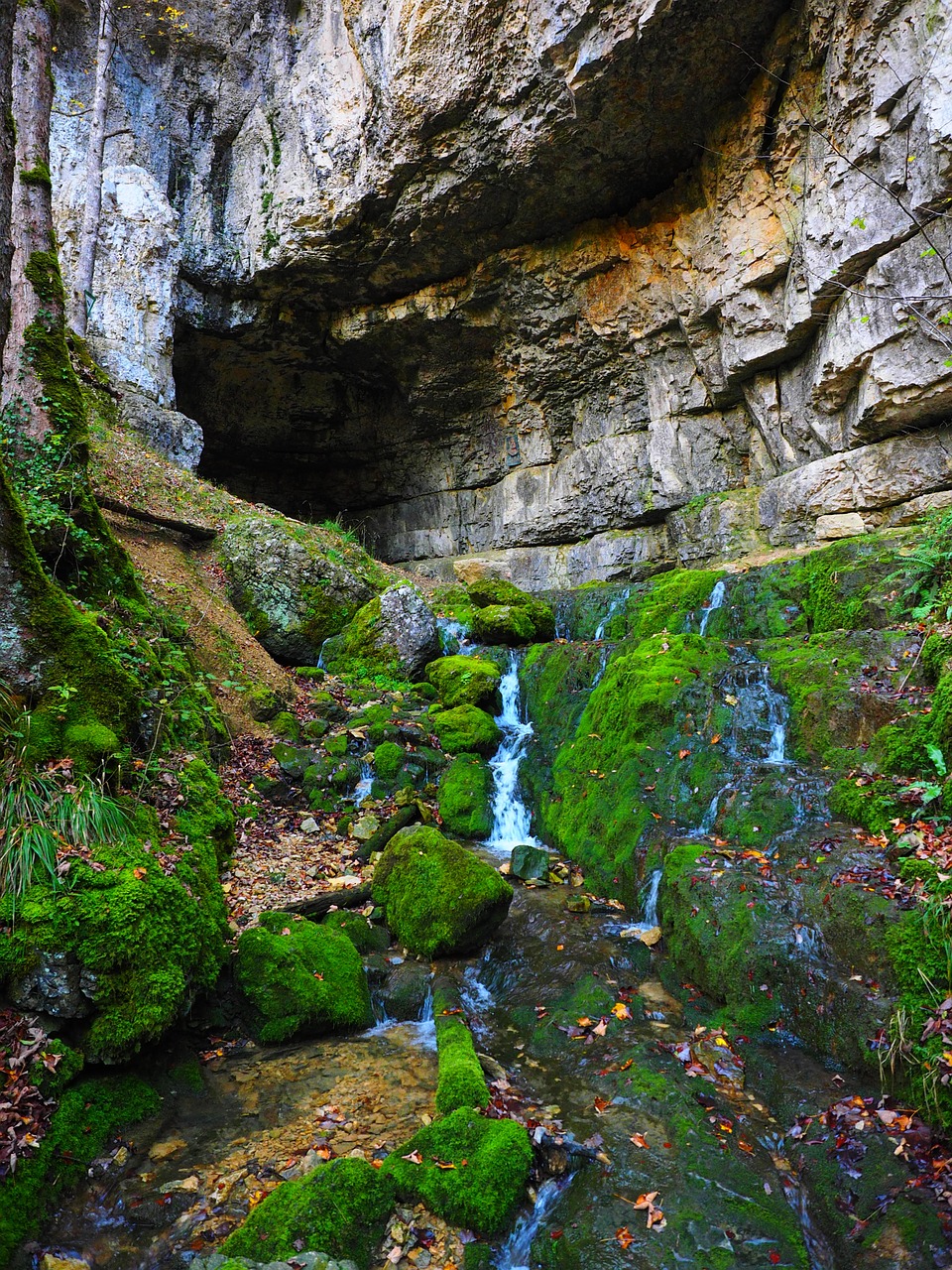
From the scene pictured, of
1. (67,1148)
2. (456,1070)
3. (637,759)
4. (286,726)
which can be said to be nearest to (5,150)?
(286,726)

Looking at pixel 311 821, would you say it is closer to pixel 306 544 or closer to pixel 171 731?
pixel 171 731

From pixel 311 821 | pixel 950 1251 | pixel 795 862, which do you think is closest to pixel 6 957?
pixel 311 821

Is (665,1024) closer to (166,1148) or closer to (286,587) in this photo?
(166,1148)

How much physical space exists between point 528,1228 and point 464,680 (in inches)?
293

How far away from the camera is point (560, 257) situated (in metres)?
16.8

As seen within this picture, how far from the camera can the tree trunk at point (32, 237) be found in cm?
641

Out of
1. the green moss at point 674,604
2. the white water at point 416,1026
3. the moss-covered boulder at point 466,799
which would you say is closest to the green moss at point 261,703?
the moss-covered boulder at point 466,799

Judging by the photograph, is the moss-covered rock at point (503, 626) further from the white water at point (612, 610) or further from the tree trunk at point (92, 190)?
the tree trunk at point (92, 190)

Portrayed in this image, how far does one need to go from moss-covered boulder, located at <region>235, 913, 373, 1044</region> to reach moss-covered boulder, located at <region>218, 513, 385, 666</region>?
23.6 ft

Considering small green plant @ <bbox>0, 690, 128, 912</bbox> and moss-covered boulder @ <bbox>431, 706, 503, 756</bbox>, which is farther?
moss-covered boulder @ <bbox>431, 706, 503, 756</bbox>

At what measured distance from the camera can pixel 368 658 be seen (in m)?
11.6

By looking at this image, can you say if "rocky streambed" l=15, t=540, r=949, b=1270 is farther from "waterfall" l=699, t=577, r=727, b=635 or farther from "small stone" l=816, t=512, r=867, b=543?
"small stone" l=816, t=512, r=867, b=543

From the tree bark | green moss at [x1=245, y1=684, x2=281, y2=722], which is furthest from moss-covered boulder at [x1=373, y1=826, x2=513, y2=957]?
the tree bark

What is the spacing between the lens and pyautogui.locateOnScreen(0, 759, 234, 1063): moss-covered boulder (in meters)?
3.55
